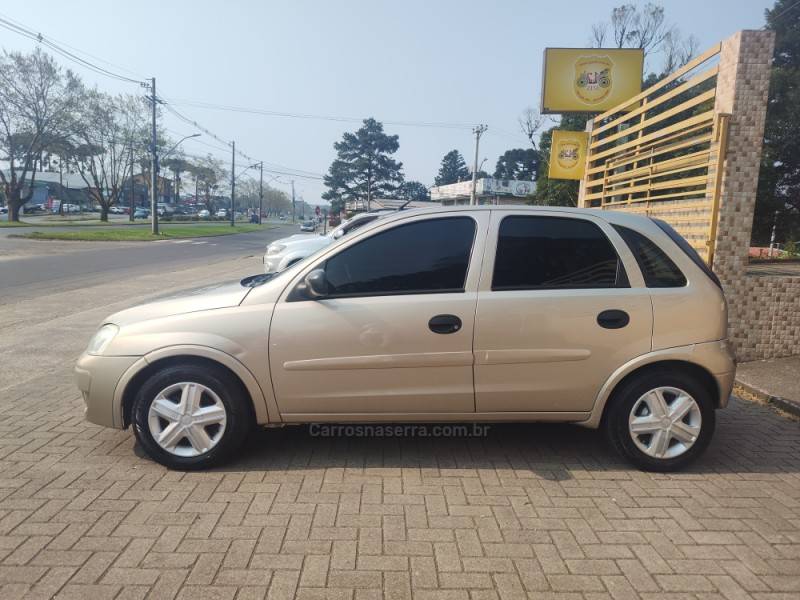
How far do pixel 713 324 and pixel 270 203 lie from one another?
414ft

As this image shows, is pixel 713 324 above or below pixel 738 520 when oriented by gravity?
above

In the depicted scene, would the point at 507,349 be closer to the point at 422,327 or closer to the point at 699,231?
the point at 422,327

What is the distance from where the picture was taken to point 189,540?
2.95 meters

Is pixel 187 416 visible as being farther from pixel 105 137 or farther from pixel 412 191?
pixel 412 191

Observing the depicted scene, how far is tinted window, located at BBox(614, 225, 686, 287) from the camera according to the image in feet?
12.5

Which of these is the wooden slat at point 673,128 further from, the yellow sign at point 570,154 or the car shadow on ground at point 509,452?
the car shadow on ground at point 509,452

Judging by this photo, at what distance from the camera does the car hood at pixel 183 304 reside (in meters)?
3.78

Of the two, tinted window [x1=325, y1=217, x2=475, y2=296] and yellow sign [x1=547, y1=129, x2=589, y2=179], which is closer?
tinted window [x1=325, y1=217, x2=475, y2=296]

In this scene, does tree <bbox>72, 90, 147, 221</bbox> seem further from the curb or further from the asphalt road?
the curb

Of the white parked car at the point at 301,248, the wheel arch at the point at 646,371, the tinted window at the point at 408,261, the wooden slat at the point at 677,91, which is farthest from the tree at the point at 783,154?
the tinted window at the point at 408,261

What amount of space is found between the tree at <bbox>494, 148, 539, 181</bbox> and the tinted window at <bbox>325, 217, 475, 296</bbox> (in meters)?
65.4

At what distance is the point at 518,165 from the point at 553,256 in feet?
233

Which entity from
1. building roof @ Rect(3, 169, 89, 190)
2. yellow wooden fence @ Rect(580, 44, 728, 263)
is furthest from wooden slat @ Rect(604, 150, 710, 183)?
building roof @ Rect(3, 169, 89, 190)

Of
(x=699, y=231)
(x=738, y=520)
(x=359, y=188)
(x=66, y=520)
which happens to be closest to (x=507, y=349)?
(x=738, y=520)
